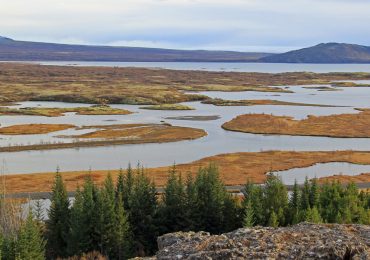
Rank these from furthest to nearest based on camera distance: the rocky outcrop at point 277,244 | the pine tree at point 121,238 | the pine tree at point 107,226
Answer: the pine tree at point 107,226 < the pine tree at point 121,238 < the rocky outcrop at point 277,244

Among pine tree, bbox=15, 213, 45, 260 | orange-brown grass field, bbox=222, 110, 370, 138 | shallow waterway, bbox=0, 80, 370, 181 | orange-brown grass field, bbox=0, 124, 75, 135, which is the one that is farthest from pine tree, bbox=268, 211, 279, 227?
orange-brown grass field, bbox=0, 124, 75, 135

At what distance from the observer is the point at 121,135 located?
103 metres

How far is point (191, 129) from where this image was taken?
11100cm

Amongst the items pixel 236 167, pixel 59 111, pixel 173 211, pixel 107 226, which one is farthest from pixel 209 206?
pixel 59 111

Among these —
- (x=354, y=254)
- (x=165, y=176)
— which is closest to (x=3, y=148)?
(x=165, y=176)

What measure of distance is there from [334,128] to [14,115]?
75584 mm

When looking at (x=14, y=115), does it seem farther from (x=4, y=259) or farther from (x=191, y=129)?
(x=4, y=259)

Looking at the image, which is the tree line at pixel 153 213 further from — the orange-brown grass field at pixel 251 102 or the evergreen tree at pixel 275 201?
the orange-brown grass field at pixel 251 102

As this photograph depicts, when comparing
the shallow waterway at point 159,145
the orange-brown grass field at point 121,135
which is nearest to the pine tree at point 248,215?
the shallow waterway at point 159,145

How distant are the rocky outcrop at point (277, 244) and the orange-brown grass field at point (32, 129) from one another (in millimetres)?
83489

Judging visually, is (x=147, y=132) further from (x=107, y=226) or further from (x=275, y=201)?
(x=107, y=226)

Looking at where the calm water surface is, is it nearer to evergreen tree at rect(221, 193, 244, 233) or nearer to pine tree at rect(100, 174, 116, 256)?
evergreen tree at rect(221, 193, 244, 233)

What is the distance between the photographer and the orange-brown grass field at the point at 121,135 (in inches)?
3650

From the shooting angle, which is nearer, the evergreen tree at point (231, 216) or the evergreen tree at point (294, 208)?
the evergreen tree at point (294, 208)
